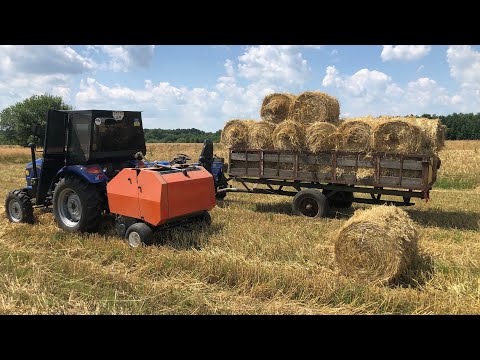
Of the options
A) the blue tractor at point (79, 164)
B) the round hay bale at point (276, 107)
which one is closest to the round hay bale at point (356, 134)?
the round hay bale at point (276, 107)

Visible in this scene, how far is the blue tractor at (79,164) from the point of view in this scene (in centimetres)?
671

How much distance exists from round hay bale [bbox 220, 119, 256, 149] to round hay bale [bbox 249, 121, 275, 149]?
0.21 meters

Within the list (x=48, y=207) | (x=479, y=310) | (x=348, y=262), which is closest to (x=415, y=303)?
(x=479, y=310)

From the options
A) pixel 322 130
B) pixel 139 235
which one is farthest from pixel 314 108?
pixel 139 235

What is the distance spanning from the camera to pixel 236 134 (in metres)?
9.68

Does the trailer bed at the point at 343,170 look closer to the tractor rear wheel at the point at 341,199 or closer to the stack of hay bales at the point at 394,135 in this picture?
the stack of hay bales at the point at 394,135

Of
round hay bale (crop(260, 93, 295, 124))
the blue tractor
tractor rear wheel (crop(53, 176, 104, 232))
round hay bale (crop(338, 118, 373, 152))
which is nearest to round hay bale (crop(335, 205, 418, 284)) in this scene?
round hay bale (crop(338, 118, 373, 152))

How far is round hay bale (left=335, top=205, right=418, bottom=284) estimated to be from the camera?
4.60 metres

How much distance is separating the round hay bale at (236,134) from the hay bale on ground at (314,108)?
47.9 inches

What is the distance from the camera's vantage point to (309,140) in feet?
27.7

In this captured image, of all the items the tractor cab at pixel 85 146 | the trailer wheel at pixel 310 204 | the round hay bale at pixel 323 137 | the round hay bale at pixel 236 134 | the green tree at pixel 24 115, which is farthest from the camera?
the green tree at pixel 24 115

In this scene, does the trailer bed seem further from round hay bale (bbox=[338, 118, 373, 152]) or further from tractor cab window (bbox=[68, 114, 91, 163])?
tractor cab window (bbox=[68, 114, 91, 163])

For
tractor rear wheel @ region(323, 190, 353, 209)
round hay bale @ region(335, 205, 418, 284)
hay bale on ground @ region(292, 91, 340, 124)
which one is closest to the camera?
round hay bale @ region(335, 205, 418, 284)

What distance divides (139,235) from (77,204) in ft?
5.57
